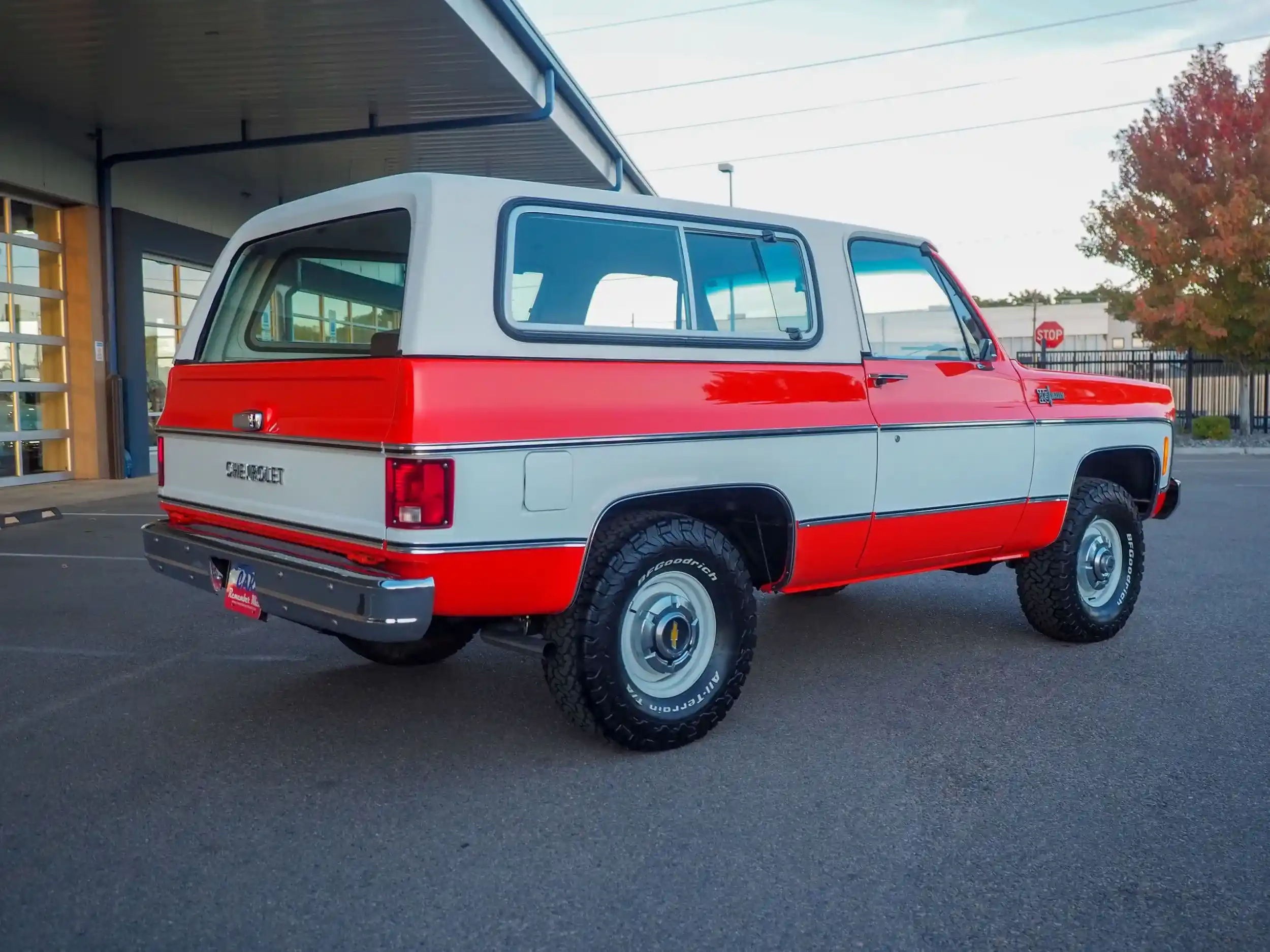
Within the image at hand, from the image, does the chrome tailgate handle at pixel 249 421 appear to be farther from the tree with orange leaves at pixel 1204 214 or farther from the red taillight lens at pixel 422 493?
the tree with orange leaves at pixel 1204 214

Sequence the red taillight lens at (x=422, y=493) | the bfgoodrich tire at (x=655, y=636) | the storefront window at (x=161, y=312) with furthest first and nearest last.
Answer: the storefront window at (x=161, y=312) → the bfgoodrich tire at (x=655, y=636) → the red taillight lens at (x=422, y=493)

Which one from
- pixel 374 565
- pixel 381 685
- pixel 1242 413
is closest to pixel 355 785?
pixel 374 565

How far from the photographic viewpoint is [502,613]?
3754mm

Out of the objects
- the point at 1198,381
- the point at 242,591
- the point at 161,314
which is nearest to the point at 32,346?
the point at 161,314

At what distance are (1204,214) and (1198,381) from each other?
5.63 metres

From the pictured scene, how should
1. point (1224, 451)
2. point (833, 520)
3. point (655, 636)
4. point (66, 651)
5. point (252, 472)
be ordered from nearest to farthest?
point (655, 636) → point (252, 472) → point (833, 520) → point (66, 651) → point (1224, 451)

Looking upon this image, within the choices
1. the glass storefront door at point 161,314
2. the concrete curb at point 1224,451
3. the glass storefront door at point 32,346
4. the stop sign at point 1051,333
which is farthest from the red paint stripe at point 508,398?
the stop sign at point 1051,333

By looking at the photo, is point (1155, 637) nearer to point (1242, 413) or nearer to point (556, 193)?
point (556, 193)

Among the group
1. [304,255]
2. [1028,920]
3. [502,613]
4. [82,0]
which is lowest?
[1028,920]

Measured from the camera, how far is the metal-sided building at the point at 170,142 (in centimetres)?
1085

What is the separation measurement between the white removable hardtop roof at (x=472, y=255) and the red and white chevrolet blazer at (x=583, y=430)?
0.01 meters

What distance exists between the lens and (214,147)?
14602 mm

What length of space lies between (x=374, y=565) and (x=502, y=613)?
1.47ft

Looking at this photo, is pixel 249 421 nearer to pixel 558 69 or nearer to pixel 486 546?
pixel 486 546
